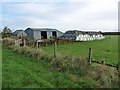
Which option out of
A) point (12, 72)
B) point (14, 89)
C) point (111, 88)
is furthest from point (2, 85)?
point (111, 88)

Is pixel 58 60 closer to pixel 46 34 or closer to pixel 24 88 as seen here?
pixel 24 88

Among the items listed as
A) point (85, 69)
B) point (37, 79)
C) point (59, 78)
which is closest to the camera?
point (37, 79)

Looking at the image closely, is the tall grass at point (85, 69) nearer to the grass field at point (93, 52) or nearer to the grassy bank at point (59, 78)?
the grassy bank at point (59, 78)

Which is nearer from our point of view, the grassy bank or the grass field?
the grassy bank

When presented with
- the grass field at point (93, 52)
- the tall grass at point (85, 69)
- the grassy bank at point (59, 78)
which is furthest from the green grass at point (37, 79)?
the grass field at point (93, 52)

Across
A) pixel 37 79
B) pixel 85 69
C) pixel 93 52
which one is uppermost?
pixel 85 69

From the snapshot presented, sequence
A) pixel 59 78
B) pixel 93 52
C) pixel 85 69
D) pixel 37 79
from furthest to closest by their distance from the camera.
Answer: pixel 93 52 < pixel 85 69 < pixel 59 78 < pixel 37 79

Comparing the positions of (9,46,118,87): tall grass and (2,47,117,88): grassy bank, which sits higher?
(9,46,118,87): tall grass

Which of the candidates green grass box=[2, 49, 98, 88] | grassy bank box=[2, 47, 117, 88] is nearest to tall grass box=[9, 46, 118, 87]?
grassy bank box=[2, 47, 117, 88]

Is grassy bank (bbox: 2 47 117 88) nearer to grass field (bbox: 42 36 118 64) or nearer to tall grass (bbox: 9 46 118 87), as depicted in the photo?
tall grass (bbox: 9 46 118 87)

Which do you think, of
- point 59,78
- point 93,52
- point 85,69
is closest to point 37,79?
point 59,78

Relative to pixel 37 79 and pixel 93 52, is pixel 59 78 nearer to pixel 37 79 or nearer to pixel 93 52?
pixel 37 79

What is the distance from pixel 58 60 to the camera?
41.6 ft

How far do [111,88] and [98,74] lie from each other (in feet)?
5.37
